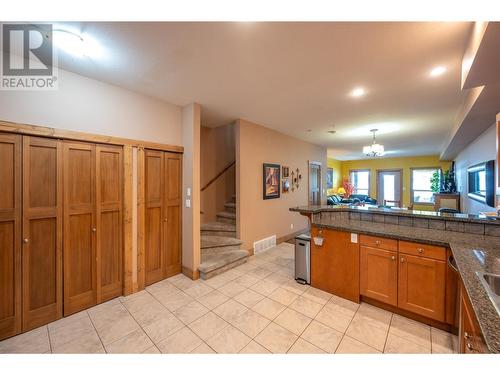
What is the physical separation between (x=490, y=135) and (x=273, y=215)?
419 cm

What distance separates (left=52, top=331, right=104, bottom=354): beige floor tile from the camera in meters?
1.74

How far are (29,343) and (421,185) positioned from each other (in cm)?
1235

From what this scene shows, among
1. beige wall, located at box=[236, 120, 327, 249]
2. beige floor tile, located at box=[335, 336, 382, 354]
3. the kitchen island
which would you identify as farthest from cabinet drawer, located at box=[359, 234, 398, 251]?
beige wall, located at box=[236, 120, 327, 249]

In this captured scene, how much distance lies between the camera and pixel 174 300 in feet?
8.21

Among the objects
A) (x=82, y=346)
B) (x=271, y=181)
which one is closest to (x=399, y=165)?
(x=271, y=181)

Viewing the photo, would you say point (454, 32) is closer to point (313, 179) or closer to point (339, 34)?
point (339, 34)

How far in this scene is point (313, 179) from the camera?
6.55 meters

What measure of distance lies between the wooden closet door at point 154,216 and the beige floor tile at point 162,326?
31.8 inches

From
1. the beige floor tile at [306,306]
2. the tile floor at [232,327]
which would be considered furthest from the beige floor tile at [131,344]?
the beige floor tile at [306,306]

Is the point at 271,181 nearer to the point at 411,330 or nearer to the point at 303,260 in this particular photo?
the point at 303,260

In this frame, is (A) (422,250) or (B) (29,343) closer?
(B) (29,343)

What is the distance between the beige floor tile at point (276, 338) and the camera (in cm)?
176

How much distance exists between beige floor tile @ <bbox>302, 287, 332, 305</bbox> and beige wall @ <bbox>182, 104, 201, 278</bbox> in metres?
1.62
